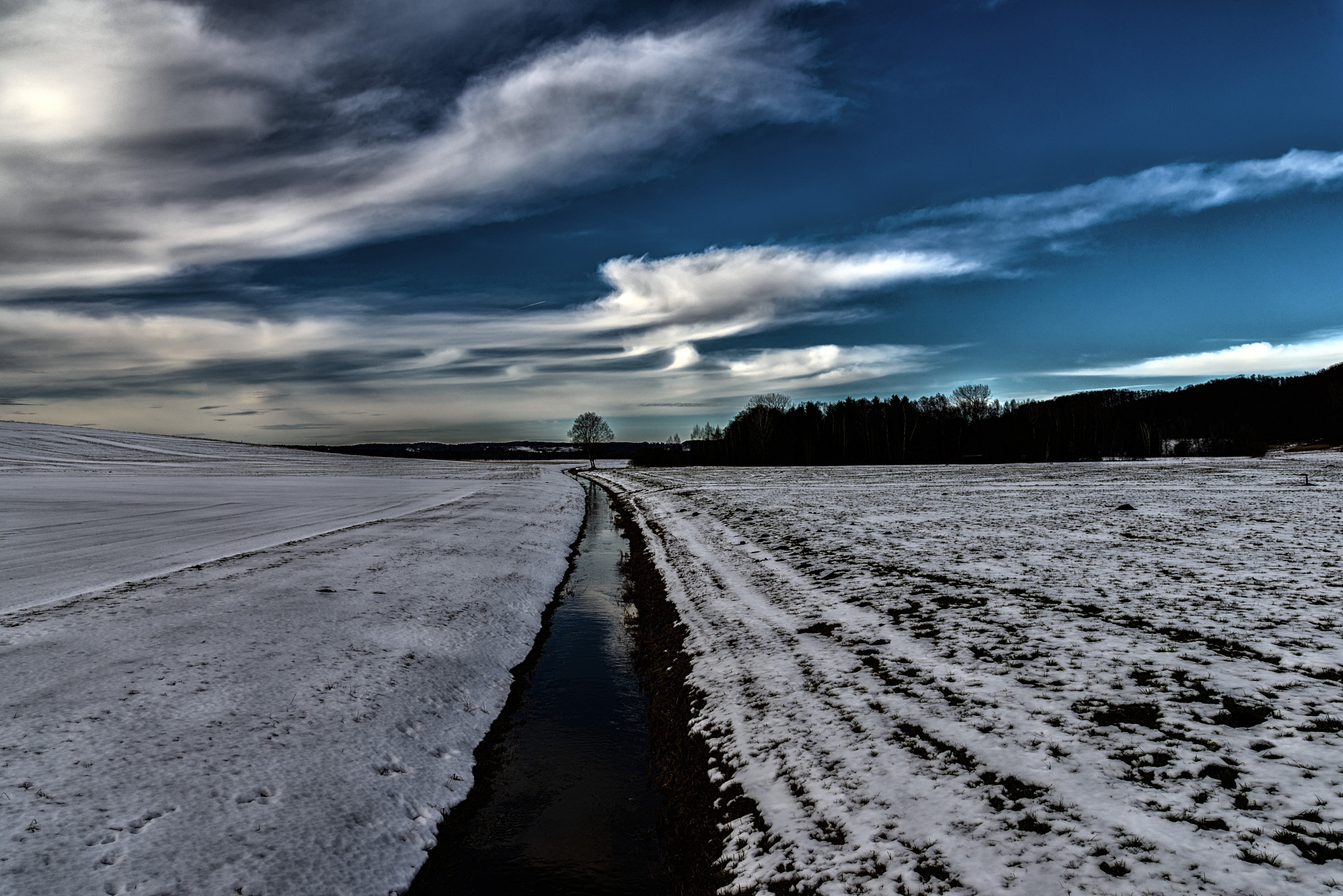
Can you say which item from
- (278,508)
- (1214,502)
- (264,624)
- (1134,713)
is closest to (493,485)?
(278,508)

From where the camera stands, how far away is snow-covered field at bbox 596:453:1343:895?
15.5 ft

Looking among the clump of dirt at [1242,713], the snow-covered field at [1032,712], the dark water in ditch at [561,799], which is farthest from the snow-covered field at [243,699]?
the clump of dirt at [1242,713]

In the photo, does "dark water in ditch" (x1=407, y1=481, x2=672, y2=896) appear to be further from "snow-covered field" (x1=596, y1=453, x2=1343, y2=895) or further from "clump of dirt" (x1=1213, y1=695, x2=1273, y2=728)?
"clump of dirt" (x1=1213, y1=695, x2=1273, y2=728)

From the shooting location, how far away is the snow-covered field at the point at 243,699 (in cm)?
529

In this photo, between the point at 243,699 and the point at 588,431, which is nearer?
the point at 243,699

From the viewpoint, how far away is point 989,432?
108 meters

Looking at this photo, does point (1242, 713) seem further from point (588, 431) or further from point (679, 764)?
point (588, 431)

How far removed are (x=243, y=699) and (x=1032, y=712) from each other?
9299mm

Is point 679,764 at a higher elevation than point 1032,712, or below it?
below

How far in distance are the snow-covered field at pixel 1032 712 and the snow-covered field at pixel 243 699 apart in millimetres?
3568

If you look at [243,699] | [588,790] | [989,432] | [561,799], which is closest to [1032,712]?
[588,790]

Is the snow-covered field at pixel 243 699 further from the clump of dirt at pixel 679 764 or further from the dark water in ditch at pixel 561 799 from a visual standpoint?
the clump of dirt at pixel 679 764

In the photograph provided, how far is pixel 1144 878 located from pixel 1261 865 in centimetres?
81

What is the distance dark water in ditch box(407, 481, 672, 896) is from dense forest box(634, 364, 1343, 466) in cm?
9470
